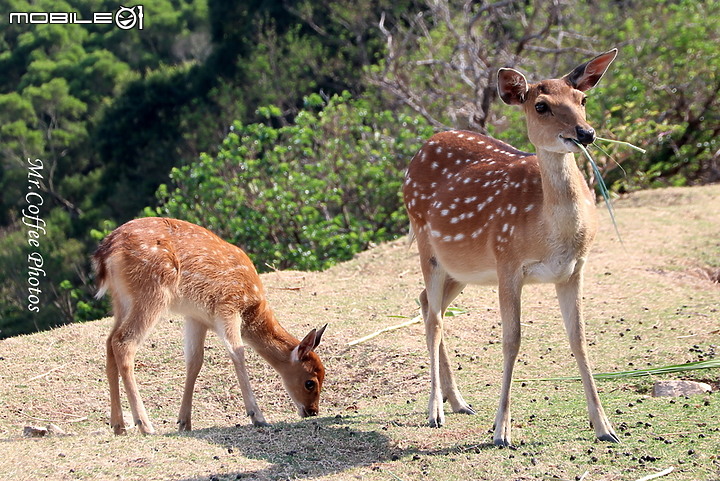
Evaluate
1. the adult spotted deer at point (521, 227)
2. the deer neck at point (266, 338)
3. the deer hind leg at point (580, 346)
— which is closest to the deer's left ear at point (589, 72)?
the adult spotted deer at point (521, 227)

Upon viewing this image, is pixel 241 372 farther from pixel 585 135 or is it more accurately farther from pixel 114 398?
pixel 585 135

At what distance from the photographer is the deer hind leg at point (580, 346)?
5117mm

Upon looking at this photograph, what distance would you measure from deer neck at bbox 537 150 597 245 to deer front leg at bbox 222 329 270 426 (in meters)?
2.34

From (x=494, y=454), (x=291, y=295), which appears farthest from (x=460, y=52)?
(x=494, y=454)

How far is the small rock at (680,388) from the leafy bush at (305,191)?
23.1 feet

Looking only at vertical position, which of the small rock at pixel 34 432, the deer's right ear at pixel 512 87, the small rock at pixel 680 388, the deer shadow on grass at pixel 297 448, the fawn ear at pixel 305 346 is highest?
the deer's right ear at pixel 512 87

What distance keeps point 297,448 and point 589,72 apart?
2.77 metres

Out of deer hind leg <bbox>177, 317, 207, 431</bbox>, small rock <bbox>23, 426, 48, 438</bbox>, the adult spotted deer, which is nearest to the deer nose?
the adult spotted deer

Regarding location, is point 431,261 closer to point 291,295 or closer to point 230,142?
point 291,295

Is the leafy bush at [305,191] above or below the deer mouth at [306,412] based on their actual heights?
above

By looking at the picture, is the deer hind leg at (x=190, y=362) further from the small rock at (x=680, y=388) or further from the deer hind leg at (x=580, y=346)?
the small rock at (x=680, y=388)

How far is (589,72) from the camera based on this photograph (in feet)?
17.7

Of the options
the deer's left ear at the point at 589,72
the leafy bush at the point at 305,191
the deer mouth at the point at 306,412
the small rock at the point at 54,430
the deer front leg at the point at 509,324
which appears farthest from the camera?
the leafy bush at the point at 305,191

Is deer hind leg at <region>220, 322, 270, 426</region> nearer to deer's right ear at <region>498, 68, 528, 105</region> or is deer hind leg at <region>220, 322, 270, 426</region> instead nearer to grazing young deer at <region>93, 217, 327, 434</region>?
grazing young deer at <region>93, 217, 327, 434</region>
